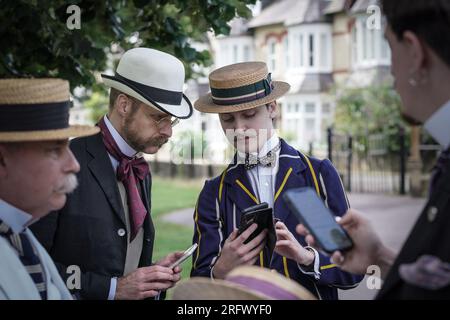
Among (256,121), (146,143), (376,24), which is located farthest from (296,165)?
(376,24)

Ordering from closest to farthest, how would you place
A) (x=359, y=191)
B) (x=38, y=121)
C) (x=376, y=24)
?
(x=38, y=121), (x=376, y=24), (x=359, y=191)

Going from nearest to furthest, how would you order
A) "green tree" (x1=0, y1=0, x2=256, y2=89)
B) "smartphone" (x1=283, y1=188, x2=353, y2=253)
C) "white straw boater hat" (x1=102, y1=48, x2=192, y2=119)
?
"smartphone" (x1=283, y1=188, x2=353, y2=253) → "white straw boater hat" (x1=102, y1=48, x2=192, y2=119) → "green tree" (x1=0, y1=0, x2=256, y2=89)

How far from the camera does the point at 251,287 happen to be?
233 centimetres

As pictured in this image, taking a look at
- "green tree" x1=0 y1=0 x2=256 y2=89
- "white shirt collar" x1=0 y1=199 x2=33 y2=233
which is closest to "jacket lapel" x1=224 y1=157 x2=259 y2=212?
"white shirt collar" x1=0 y1=199 x2=33 y2=233

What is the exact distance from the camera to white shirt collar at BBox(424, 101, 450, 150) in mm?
2291

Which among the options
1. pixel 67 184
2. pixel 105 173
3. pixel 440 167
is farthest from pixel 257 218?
pixel 440 167

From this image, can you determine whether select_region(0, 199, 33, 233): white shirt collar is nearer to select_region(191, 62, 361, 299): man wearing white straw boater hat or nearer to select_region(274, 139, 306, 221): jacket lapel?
select_region(191, 62, 361, 299): man wearing white straw boater hat

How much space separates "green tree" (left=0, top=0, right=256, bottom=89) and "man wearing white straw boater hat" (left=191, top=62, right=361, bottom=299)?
2.34 metres

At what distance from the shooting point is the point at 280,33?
37.9m

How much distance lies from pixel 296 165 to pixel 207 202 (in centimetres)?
48

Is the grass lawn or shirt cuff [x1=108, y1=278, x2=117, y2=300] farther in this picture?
the grass lawn

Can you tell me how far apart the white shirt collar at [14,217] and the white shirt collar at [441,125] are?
1.35 m

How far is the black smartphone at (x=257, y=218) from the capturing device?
333cm
